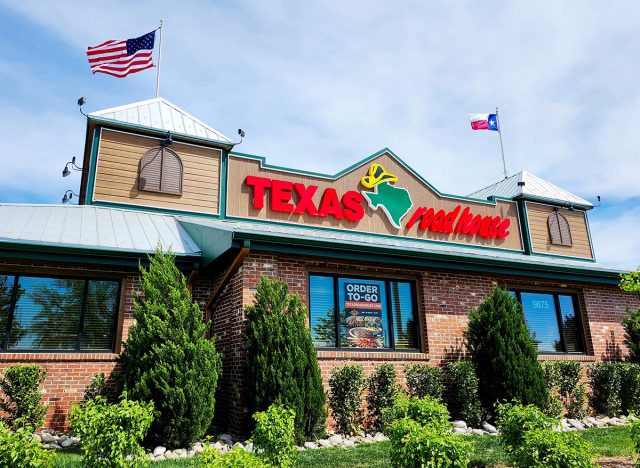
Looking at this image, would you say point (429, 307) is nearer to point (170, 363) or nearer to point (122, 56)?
point (170, 363)

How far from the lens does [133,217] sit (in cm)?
1153

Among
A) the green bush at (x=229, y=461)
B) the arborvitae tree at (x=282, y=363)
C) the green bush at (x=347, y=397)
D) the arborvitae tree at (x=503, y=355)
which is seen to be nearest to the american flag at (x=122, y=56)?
the arborvitae tree at (x=282, y=363)

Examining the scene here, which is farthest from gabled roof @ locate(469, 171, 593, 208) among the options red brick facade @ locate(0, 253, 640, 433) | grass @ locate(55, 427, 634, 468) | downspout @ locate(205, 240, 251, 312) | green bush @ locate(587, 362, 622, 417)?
downspout @ locate(205, 240, 251, 312)

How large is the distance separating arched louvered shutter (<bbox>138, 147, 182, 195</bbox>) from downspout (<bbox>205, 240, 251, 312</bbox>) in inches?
137

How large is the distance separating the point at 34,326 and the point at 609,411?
41.9ft

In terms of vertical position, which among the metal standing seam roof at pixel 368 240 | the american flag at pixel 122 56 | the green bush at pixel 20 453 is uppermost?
the american flag at pixel 122 56

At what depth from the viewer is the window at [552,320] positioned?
13.1 metres

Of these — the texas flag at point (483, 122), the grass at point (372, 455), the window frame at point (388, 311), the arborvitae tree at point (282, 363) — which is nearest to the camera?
the grass at point (372, 455)

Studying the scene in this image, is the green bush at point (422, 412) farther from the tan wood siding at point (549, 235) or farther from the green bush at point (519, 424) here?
the tan wood siding at point (549, 235)

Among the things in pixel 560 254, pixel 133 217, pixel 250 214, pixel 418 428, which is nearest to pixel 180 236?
pixel 133 217

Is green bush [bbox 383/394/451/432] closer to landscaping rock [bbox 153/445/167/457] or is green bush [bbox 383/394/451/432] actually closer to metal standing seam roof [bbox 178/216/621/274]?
landscaping rock [bbox 153/445/167/457]

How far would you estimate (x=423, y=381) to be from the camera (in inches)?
403

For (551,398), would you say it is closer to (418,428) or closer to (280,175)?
(418,428)

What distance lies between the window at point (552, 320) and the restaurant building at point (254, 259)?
38 mm
